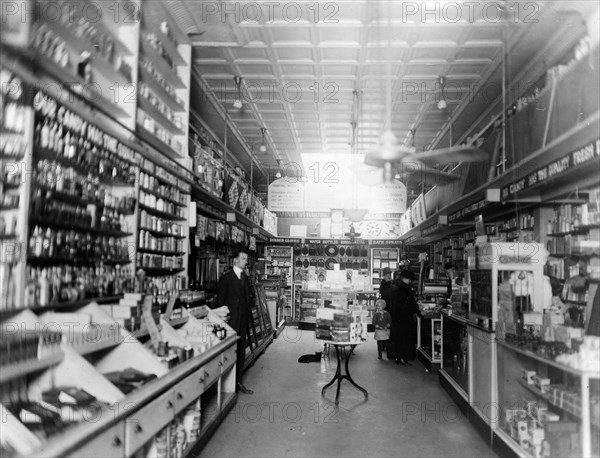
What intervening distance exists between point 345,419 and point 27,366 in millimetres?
3876

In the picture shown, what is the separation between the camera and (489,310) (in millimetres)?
5281

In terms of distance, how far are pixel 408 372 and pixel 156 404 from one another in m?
5.77

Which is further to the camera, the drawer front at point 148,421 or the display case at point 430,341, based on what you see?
the display case at point 430,341

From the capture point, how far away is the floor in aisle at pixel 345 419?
15.7 feet

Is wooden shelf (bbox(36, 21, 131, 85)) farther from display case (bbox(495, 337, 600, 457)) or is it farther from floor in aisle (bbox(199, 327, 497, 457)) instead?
display case (bbox(495, 337, 600, 457))

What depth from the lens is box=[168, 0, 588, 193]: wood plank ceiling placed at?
5.74 meters

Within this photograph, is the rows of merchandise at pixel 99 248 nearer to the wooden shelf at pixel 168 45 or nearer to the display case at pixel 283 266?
the wooden shelf at pixel 168 45

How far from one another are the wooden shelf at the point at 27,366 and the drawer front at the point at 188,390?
3.48 ft

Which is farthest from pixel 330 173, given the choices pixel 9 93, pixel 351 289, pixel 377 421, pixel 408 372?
pixel 9 93

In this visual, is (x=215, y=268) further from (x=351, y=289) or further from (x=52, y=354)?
(x=52, y=354)

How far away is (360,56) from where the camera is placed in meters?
7.02

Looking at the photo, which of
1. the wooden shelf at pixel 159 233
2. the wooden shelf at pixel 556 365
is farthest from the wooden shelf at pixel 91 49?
the wooden shelf at pixel 556 365

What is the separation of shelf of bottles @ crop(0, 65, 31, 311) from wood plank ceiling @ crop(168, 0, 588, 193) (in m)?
2.56

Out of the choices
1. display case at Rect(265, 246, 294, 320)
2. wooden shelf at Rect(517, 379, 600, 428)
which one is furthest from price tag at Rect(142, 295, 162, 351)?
Result: display case at Rect(265, 246, 294, 320)
